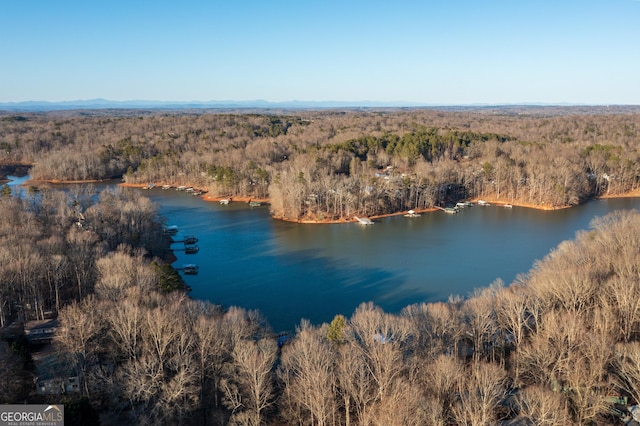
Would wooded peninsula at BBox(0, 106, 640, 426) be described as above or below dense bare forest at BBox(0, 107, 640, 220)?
below

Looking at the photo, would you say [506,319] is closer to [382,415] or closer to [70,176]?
[382,415]

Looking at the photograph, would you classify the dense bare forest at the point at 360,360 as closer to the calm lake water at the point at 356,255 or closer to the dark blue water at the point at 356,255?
the calm lake water at the point at 356,255

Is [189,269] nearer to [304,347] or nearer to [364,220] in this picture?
[304,347]

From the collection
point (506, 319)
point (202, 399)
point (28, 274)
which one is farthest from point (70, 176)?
point (506, 319)

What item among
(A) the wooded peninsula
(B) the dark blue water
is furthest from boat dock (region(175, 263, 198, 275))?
(A) the wooded peninsula

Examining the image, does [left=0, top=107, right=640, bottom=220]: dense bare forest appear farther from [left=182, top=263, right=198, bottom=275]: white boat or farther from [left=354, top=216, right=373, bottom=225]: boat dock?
[left=182, top=263, right=198, bottom=275]: white boat

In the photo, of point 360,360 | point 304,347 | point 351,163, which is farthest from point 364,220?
point 304,347
